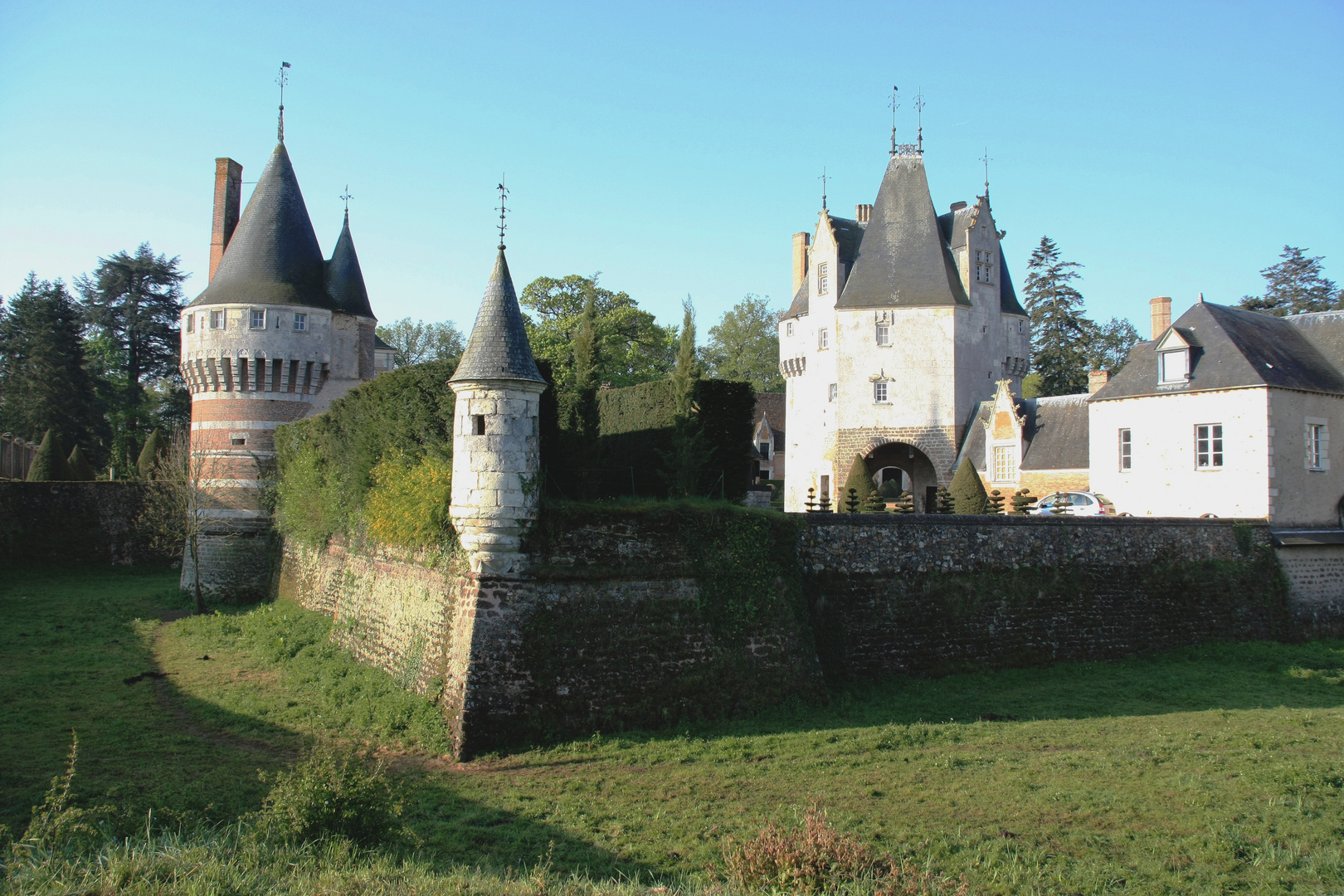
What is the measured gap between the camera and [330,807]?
7.93 m

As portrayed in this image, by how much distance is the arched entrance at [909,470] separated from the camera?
116ft

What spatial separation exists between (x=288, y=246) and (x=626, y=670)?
59.4ft

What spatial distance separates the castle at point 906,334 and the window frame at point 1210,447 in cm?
989

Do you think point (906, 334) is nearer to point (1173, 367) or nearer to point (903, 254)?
point (903, 254)

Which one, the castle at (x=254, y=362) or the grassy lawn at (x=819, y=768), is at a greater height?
the castle at (x=254, y=362)

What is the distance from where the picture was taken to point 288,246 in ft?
82.7

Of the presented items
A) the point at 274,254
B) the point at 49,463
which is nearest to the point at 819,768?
the point at 274,254

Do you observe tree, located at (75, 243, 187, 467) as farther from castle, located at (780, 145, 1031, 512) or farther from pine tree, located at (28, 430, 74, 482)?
castle, located at (780, 145, 1031, 512)

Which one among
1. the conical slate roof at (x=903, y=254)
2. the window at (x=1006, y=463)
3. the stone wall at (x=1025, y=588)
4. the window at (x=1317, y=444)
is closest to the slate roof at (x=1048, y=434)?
the window at (x=1006, y=463)

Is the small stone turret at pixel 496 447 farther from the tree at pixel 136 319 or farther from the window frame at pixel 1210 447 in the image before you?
the tree at pixel 136 319

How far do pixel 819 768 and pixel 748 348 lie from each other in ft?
181

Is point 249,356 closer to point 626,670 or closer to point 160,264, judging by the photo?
point 626,670

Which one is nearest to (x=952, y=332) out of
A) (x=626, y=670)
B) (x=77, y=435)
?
(x=626, y=670)

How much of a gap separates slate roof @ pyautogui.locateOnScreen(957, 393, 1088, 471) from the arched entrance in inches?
76.6
